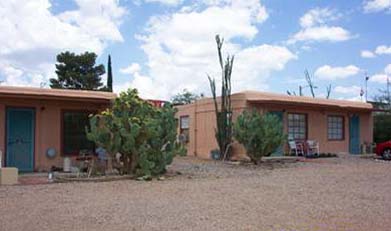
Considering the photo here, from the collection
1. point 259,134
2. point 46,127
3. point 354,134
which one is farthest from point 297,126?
point 46,127

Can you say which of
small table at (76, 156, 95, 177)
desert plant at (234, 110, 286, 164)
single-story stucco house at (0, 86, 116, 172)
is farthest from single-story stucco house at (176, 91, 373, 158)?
small table at (76, 156, 95, 177)

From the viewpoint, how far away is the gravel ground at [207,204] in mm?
7859

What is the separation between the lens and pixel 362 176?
15.4 meters

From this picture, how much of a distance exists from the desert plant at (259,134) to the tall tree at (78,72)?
78.9 feet

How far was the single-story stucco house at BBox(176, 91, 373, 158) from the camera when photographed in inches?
902

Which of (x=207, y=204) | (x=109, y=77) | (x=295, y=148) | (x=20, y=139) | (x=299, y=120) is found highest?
(x=109, y=77)

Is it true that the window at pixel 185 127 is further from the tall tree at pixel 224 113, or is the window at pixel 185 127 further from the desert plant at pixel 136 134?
the desert plant at pixel 136 134

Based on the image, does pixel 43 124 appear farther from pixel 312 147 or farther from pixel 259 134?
pixel 312 147

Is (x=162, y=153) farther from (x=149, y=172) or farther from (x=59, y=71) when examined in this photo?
(x=59, y=71)

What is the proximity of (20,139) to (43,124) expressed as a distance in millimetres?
870

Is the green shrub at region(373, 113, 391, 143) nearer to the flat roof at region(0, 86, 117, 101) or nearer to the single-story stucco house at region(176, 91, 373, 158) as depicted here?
the single-story stucco house at region(176, 91, 373, 158)

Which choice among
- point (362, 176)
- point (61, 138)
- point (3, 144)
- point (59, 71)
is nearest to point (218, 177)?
point (362, 176)

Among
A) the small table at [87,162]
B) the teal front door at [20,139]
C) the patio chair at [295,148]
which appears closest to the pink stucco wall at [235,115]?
the patio chair at [295,148]

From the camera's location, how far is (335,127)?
26828 millimetres
